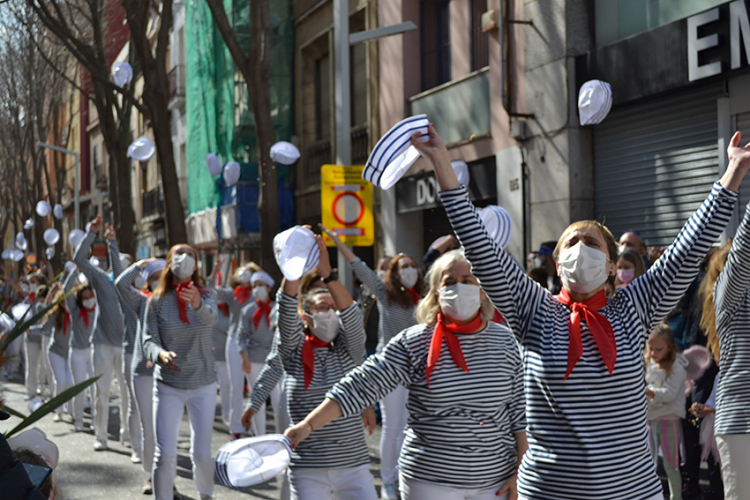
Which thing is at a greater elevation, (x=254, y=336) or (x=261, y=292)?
(x=261, y=292)

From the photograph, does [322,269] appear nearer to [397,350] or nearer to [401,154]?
[397,350]

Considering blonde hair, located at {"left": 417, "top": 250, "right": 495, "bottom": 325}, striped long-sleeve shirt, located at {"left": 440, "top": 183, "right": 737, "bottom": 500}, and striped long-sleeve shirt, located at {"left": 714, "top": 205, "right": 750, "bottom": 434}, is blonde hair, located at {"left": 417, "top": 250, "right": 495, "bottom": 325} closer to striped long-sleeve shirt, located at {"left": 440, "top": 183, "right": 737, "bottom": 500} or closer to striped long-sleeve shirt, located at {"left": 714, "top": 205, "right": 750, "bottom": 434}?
striped long-sleeve shirt, located at {"left": 440, "top": 183, "right": 737, "bottom": 500}

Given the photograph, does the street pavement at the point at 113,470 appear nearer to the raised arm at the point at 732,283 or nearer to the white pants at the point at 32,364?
the white pants at the point at 32,364

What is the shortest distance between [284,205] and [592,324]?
69.3 feet

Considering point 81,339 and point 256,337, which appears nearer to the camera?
point 256,337

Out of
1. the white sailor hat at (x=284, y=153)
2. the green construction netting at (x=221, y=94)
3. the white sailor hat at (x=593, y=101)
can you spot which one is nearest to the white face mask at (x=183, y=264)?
the white sailor hat at (x=593, y=101)

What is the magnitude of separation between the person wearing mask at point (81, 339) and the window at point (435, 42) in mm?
8159

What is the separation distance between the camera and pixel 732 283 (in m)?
4.67

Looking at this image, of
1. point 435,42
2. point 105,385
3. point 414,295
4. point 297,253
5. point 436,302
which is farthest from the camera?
point 435,42

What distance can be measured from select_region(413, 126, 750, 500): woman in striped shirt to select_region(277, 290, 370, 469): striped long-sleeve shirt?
5.47 feet

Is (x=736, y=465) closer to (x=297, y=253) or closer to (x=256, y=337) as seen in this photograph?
(x=297, y=253)

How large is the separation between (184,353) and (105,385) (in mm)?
3891

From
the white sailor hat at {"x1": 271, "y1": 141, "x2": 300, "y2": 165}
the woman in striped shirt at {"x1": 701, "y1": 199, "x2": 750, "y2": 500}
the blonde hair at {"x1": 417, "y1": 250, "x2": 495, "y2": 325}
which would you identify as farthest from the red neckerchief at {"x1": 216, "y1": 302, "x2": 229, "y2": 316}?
the blonde hair at {"x1": 417, "y1": 250, "x2": 495, "y2": 325}

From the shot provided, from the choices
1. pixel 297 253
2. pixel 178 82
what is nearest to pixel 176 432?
pixel 297 253
